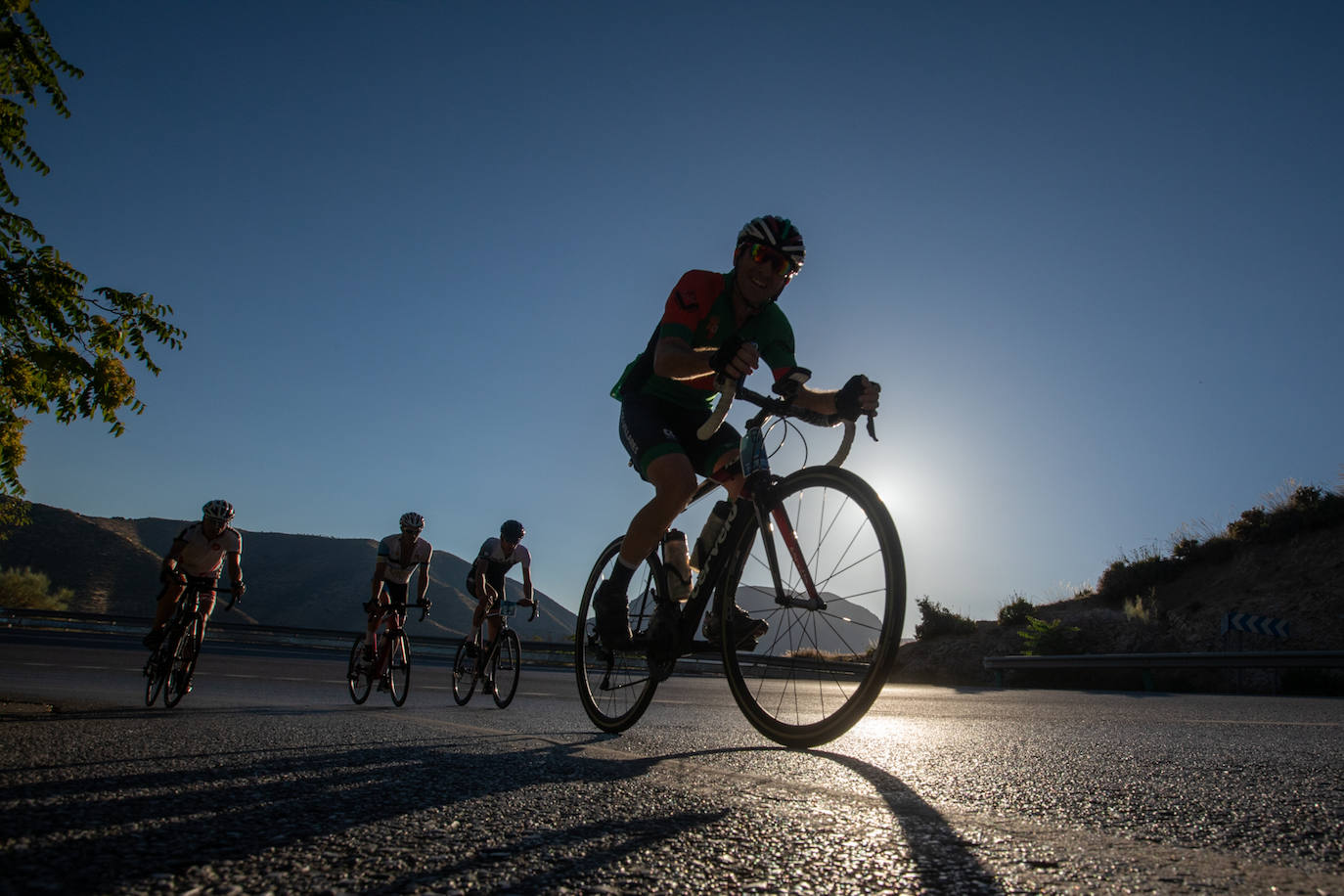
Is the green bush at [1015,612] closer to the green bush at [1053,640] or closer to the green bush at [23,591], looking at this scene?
the green bush at [1053,640]

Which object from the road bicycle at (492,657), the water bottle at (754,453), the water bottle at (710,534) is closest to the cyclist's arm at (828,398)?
the water bottle at (754,453)

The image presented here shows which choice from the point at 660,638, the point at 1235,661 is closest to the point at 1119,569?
the point at 1235,661

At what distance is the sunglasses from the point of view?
151 inches

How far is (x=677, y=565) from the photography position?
4117mm

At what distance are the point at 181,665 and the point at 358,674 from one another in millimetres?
2840

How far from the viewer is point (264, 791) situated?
1915mm

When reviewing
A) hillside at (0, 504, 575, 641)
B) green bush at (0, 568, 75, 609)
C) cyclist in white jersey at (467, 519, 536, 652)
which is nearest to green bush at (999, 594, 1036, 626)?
cyclist in white jersey at (467, 519, 536, 652)

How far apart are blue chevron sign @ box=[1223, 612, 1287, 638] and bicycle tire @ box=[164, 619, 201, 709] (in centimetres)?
1814

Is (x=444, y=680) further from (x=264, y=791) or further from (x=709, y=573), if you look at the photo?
(x=264, y=791)

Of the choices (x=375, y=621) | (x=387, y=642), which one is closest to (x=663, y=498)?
(x=387, y=642)

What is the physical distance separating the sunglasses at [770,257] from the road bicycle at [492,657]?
6491mm

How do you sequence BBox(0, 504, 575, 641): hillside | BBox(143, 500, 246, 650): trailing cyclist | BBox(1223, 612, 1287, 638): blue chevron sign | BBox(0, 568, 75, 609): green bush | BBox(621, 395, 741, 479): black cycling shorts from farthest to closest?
BBox(0, 504, 575, 641): hillside
BBox(0, 568, 75, 609): green bush
BBox(1223, 612, 1287, 638): blue chevron sign
BBox(143, 500, 246, 650): trailing cyclist
BBox(621, 395, 741, 479): black cycling shorts

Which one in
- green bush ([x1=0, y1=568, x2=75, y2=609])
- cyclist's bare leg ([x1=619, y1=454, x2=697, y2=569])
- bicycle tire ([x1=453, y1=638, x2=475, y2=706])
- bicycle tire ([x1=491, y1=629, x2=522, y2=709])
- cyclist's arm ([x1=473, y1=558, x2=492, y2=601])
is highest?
cyclist's bare leg ([x1=619, y1=454, x2=697, y2=569])

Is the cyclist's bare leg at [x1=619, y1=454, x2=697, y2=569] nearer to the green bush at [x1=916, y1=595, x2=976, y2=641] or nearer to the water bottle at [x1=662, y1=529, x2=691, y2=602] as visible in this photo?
the water bottle at [x1=662, y1=529, x2=691, y2=602]
